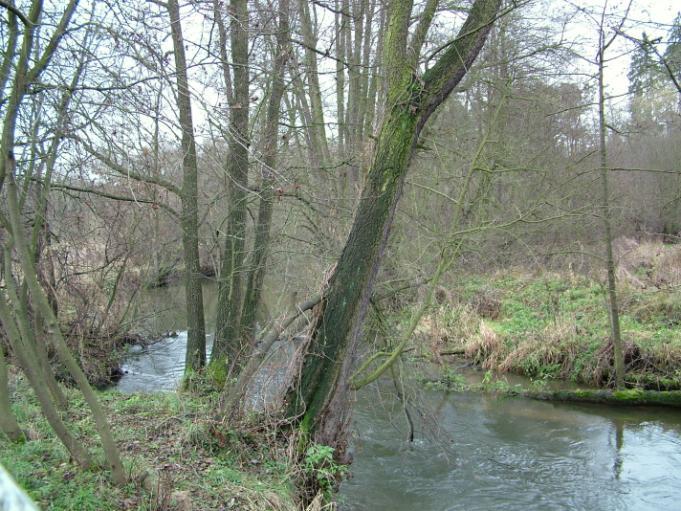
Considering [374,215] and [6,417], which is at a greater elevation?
[374,215]

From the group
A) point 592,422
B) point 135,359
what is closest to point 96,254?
point 135,359

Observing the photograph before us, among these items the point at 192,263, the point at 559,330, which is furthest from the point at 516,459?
the point at 192,263

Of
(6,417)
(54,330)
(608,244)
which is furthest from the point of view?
(608,244)

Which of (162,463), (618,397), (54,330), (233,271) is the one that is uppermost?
(233,271)

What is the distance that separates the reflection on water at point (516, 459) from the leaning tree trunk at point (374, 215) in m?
1.55

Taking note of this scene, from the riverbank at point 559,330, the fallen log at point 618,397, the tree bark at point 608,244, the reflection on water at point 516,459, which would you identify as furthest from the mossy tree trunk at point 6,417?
the tree bark at point 608,244

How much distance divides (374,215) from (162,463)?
11.3ft

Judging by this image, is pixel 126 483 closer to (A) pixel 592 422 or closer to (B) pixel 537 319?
(A) pixel 592 422

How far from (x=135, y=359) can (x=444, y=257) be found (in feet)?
30.1

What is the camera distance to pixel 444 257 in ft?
27.8

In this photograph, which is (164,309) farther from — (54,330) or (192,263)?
(54,330)

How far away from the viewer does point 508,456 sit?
921 cm

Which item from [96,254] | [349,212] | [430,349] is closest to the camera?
[349,212]

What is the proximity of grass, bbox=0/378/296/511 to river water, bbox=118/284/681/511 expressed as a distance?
62.4 inches
